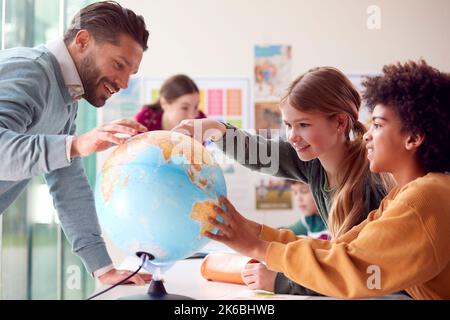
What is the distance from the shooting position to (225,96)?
5.41ft

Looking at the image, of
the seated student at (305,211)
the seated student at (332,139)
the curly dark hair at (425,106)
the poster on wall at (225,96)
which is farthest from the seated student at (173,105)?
the curly dark hair at (425,106)

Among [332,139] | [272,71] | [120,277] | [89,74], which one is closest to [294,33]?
[272,71]

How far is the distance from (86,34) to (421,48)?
983 millimetres

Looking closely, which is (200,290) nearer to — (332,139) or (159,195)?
(159,195)

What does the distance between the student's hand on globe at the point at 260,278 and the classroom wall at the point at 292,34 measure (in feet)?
1.23

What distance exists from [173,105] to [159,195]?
0.59m

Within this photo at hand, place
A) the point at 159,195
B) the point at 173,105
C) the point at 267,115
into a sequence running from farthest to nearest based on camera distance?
1. the point at 267,115
2. the point at 173,105
3. the point at 159,195

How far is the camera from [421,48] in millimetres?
1532

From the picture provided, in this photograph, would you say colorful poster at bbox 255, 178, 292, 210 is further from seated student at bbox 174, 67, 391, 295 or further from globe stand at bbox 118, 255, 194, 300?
globe stand at bbox 118, 255, 194, 300

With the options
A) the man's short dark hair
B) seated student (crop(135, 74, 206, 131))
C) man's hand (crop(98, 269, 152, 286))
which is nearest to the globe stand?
man's hand (crop(98, 269, 152, 286))

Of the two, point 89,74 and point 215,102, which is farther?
point 215,102

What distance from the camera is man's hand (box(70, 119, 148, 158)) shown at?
1.03 meters

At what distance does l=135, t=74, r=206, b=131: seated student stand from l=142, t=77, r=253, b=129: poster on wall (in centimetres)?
3
